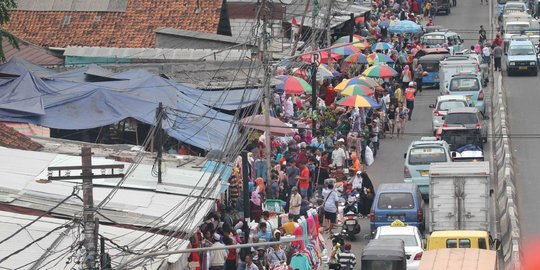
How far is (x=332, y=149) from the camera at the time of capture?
4388cm

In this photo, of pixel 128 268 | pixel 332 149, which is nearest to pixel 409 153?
pixel 332 149

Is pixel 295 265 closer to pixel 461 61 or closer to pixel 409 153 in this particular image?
pixel 409 153

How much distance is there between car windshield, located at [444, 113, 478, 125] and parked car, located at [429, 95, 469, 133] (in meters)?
1.71

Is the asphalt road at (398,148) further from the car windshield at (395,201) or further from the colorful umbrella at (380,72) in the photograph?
the colorful umbrella at (380,72)

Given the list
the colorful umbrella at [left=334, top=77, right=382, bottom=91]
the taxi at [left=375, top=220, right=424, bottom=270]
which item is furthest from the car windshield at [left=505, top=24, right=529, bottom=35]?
the taxi at [left=375, top=220, right=424, bottom=270]

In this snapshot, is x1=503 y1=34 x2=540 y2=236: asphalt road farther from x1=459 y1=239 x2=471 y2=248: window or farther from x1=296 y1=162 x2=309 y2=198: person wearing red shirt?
x1=296 y1=162 x2=309 y2=198: person wearing red shirt

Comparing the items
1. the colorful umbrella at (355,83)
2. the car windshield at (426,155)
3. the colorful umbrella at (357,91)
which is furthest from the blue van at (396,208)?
the colorful umbrella at (355,83)

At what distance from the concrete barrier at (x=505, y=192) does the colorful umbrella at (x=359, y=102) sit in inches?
157

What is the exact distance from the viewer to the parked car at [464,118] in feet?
154

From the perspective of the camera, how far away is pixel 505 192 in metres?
40.1

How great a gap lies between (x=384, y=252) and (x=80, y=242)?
7851 millimetres

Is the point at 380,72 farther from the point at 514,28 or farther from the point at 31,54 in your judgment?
the point at 514,28

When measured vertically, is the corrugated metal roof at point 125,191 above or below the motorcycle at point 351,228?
above

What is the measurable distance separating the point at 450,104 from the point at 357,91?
4087 mm
